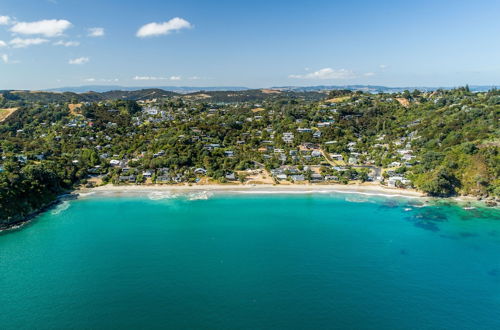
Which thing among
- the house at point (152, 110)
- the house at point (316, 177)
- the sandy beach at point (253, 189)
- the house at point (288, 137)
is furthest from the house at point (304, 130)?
→ the house at point (152, 110)

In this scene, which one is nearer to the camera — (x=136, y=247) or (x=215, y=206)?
(x=136, y=247)

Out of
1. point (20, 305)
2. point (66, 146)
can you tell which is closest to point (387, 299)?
point (20, 305)

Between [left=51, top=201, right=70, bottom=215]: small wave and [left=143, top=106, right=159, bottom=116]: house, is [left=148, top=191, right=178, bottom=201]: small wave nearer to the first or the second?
[left=51, top=201, right=70, bottom=215]: small wave

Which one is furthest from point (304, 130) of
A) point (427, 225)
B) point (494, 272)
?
point (494, 272)

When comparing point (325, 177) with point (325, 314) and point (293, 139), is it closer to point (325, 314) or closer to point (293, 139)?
point (293, 139)

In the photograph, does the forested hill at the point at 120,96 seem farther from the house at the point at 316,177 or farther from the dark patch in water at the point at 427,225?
the dark patch in water at the point at 427,225

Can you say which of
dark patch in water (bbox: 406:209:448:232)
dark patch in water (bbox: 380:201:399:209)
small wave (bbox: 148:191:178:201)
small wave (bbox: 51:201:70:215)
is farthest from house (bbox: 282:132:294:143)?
small wave (bbox: 51:201:70:215)

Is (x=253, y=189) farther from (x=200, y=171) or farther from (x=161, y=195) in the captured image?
(x=161, y=195)
